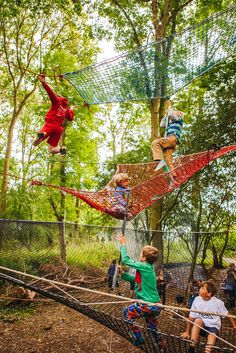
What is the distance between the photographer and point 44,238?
5.18 m

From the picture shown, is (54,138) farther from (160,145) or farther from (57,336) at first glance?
(57,336)

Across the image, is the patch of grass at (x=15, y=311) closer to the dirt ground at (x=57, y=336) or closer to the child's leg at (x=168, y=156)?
the dirt ground at (x=57, y=336)

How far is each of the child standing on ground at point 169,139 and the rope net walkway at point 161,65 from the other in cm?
44

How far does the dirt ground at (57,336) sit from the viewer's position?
4.42 meters

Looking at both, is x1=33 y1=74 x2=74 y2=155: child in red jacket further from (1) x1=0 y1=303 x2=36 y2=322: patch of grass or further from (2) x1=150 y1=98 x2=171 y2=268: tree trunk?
(1) x1=0 y1=303 x2=36 y2=322: patch of grass

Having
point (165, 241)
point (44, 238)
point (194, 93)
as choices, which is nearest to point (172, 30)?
point (194, 93)

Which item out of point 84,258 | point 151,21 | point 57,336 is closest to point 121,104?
point 151,21

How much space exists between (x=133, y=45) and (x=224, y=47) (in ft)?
14.4

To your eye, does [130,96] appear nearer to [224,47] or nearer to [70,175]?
[224,47]

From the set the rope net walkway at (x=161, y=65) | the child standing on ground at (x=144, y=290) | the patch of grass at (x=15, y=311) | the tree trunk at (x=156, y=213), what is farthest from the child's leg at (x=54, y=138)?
the patch of grass at (x=15, y=311)

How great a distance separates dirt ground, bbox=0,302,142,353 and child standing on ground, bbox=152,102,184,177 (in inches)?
106

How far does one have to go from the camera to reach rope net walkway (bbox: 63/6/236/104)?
11.5 feet

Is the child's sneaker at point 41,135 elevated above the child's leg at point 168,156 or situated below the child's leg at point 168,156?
above

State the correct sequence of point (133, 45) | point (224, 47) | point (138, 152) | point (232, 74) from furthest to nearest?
point (138, 152) < point (133, 45) < point (232, 74) < point (224, 47)
